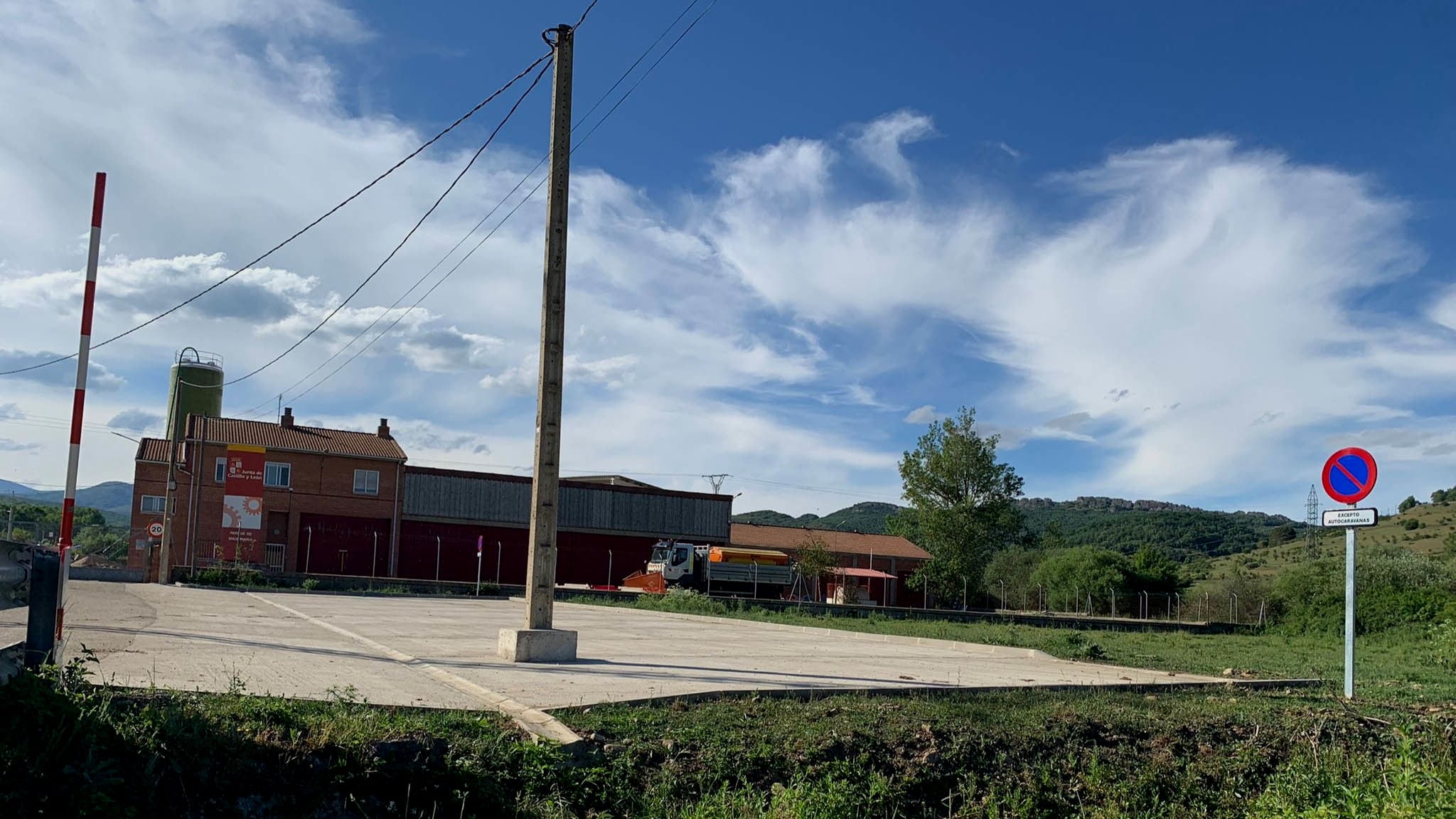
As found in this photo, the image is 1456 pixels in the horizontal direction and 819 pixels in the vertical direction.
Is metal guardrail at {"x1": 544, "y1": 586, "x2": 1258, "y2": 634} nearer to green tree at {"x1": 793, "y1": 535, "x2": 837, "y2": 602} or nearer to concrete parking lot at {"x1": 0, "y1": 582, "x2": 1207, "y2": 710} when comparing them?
concrete parking lot at {"x1": 0, "y1": 582, "x2": 1207, "y2": 710}

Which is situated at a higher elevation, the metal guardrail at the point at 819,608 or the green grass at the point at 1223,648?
the green grass at the point at 1223,648

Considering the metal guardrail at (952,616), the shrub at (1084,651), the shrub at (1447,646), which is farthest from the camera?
the metal guardrail at (952,616)

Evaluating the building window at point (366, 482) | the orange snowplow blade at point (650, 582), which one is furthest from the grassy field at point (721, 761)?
the building window at point (366, 482)

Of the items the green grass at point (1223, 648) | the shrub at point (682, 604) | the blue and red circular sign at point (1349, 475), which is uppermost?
the blue and red circular sign at point (1349, 475)

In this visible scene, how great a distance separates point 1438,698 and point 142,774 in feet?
43.5

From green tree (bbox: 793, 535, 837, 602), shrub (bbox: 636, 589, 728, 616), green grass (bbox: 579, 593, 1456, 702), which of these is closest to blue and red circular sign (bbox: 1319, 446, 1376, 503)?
green grass (bbox: 579, 593, 1456, 702)

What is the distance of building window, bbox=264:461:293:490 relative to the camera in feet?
159

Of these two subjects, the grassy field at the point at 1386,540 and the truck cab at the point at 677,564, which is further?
the grassy field at the point at 1386,540

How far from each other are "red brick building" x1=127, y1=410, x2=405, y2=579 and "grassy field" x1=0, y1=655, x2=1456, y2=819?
4324 cm

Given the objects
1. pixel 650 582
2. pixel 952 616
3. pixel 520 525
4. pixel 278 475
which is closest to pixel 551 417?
pixel 952 616

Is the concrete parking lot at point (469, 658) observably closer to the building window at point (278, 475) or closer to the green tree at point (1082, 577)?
the building window at point (278, 475)

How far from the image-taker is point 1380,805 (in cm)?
621

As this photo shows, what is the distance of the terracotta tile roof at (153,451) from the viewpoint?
4903cm

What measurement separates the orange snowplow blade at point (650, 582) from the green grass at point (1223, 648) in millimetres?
7347
